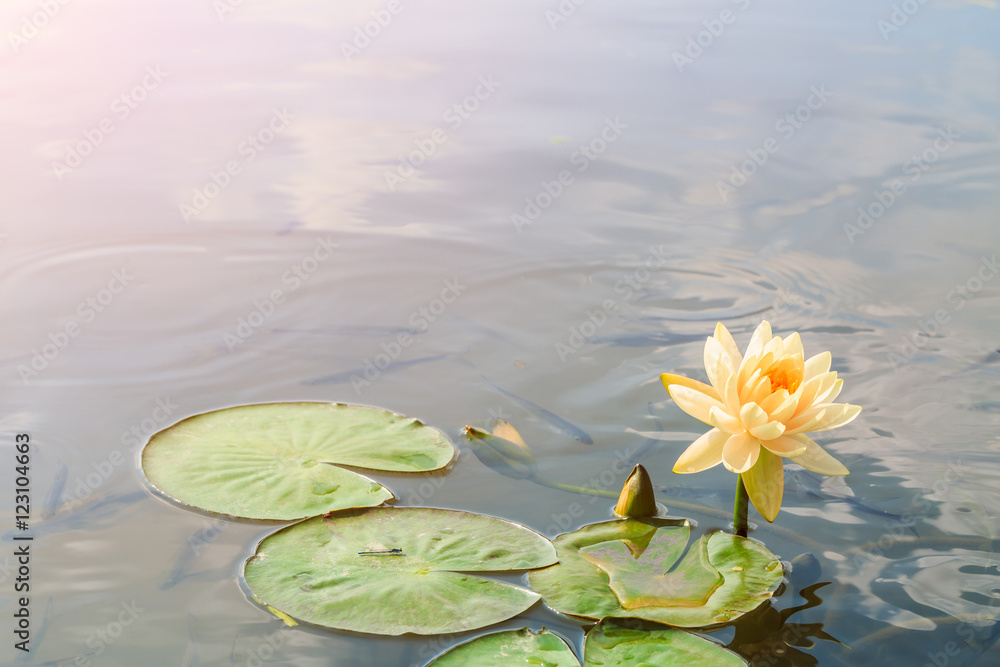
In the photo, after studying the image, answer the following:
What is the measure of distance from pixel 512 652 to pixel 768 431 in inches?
23.7

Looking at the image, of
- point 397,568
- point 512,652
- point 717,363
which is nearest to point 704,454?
point 717,363

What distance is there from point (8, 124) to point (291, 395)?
304 cm

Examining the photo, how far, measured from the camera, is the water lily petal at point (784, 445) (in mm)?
1426

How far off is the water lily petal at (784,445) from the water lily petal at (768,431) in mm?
27

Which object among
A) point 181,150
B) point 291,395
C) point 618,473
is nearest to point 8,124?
point 181,150

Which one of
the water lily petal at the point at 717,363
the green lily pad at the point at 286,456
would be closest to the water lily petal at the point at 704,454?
the water lily petal at the point at 717,363

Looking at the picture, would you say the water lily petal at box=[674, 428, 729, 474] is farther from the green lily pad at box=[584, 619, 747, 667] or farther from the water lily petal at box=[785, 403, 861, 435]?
the green lily pad at box=[584, 619, 747, 667]

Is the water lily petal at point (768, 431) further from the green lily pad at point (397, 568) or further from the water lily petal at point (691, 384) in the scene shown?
the green lily pad at point (397, 568)

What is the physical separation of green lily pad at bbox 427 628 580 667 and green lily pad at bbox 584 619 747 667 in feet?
0.15

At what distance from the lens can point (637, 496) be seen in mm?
1634

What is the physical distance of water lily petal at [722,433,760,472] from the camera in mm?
1428

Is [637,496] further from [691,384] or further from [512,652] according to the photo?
[512,652]

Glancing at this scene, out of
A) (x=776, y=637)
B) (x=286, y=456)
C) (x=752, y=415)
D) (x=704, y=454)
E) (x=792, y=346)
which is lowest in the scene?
(x=286, y=456)

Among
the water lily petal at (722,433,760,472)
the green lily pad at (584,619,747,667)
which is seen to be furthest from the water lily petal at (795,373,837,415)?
the green lily pad at (584,619,747,667)
